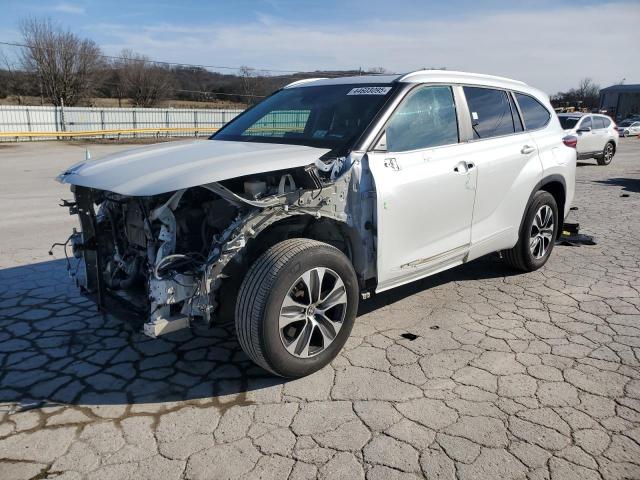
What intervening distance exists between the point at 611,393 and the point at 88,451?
305cm

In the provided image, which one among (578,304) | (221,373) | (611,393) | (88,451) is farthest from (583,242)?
(88,451)

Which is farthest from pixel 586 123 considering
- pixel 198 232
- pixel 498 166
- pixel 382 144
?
pixel 198 232

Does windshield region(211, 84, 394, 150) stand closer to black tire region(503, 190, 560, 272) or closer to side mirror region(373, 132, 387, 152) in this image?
side mirror region(373, 132, 387, 152)

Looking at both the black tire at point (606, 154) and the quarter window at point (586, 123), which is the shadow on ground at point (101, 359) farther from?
the black tire at point (606, 154)

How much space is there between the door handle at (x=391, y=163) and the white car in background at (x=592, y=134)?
15.5m

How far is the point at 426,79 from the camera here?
415 cm

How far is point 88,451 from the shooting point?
107 inches

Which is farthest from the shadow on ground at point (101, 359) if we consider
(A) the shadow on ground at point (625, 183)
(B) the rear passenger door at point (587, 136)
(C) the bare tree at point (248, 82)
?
(C) the bare tree at point (248, 82)

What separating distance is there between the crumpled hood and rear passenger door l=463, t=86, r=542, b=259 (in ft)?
5.22

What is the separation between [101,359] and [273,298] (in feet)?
4.88

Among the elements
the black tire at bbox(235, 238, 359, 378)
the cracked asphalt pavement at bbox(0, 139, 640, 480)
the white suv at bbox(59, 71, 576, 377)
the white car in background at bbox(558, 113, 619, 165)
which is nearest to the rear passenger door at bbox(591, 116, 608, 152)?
the white car in background at bbox(558, 113, 619, 165)

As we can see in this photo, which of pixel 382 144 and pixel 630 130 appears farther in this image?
pixel 630 130

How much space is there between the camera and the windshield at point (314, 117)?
389 cm

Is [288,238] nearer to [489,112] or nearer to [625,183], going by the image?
[489,112]
